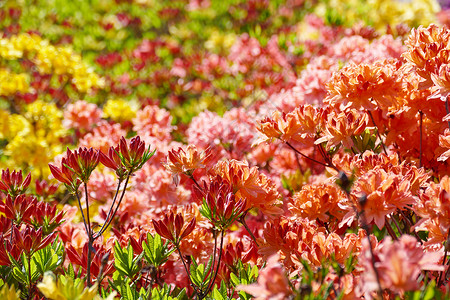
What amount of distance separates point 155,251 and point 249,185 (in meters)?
0.36

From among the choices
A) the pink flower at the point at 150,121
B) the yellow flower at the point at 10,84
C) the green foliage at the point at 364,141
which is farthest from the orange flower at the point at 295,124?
the yellow flower at the point at 10,84

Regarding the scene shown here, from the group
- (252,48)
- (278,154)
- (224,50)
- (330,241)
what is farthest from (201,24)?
(330,241)

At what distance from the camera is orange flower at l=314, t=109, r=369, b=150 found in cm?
165

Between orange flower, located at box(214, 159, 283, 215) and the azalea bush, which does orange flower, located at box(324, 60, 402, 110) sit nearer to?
the azalea bush

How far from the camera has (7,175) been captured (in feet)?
5.71

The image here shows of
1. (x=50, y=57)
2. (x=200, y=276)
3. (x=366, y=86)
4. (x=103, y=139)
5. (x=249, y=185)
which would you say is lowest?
(x=200, y=276)

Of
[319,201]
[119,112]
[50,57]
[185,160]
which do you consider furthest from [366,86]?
[50,57]

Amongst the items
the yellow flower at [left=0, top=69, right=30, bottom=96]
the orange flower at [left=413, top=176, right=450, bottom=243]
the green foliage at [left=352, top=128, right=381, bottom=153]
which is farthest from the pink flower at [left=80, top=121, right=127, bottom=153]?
the orange flower at [left=413, top=176, right=450, bottom=243]

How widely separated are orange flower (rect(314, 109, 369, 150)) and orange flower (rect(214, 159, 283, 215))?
0.25m

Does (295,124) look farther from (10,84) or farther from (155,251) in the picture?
(10,84)

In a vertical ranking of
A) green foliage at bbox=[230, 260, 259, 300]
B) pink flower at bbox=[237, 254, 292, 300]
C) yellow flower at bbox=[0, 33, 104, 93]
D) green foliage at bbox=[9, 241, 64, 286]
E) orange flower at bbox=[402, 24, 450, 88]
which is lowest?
pink flower at bbox=[237, 254, 292, 300]

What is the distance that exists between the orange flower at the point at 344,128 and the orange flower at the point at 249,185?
25 cm

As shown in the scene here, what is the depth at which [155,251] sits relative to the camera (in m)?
1.50

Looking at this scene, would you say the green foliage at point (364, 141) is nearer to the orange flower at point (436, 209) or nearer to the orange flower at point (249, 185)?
the orange flower at point (249, 185)
